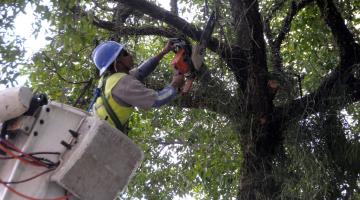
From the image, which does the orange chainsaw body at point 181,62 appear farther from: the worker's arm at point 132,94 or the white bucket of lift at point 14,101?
the white bucket of lift at point 14,101

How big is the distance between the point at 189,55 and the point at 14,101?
5.13ft

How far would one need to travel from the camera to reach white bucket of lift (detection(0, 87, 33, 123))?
8.87 ft

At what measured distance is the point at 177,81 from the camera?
12.5 feet

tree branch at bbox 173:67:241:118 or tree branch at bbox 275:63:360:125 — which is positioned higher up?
tree branch at bbox 275:63:360:125

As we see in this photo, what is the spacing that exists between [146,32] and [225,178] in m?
1.89

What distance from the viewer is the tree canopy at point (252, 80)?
4121 millimetres

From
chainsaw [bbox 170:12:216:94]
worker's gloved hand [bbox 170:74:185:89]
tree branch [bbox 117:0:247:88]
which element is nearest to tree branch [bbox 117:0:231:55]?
tree branch [bbox 117:0:247:88]

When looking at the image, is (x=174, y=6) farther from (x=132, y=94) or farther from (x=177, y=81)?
(x=132, y=94)

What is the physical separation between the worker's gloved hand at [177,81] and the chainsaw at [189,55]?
1.4 inches

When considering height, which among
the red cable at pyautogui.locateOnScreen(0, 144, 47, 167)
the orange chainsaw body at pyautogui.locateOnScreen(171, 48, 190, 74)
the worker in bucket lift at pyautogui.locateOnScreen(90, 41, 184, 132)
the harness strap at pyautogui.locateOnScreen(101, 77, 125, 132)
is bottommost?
the red cable at pyautogui.locateOnScreen(0, 144, 47, 167)

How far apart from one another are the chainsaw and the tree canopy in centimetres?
12

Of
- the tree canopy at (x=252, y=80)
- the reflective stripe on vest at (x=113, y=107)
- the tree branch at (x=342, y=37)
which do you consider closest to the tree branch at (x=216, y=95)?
the tree canopy at (x=252, y=80)

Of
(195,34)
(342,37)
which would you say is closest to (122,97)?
(195,34)

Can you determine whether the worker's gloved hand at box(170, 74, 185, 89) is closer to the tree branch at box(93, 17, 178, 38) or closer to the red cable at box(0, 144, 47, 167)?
the tree branch at box(93, 17, 178, 38)
